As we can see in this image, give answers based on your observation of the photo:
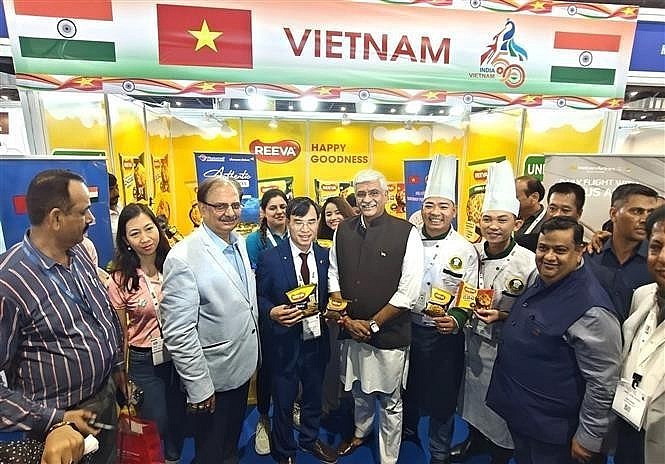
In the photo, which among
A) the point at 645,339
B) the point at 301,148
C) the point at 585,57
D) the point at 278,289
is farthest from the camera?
the point at 301,148

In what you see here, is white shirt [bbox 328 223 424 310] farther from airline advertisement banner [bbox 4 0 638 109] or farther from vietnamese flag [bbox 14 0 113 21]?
vietnamese flag [bbox 14 0 113 21]

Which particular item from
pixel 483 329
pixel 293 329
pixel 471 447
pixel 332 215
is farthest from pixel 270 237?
pixel 471 447

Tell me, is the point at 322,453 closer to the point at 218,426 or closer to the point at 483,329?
the point at 218,426

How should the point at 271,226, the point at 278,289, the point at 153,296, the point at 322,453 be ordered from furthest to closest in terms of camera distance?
the point at 271,226 < the point at 322,453 < the point at 278,289 < the point at 153,296

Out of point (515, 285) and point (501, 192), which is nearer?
point (515, 285)

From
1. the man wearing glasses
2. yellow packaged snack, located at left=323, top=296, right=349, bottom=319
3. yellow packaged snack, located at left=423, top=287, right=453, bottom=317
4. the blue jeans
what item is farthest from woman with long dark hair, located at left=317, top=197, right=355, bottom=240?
the blue jeans

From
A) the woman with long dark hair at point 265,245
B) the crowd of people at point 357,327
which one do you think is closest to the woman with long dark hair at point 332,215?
the woman with long dark hair at point 265,245

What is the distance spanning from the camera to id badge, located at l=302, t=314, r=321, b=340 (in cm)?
231

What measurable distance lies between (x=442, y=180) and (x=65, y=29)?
2.22 meters

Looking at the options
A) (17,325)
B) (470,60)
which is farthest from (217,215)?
(470,60)

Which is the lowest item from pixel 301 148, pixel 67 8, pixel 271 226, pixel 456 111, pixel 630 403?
pixel 630 403

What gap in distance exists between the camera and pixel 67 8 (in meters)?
2.01

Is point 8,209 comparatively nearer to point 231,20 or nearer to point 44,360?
point 44,360

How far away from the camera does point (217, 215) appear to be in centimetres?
203
